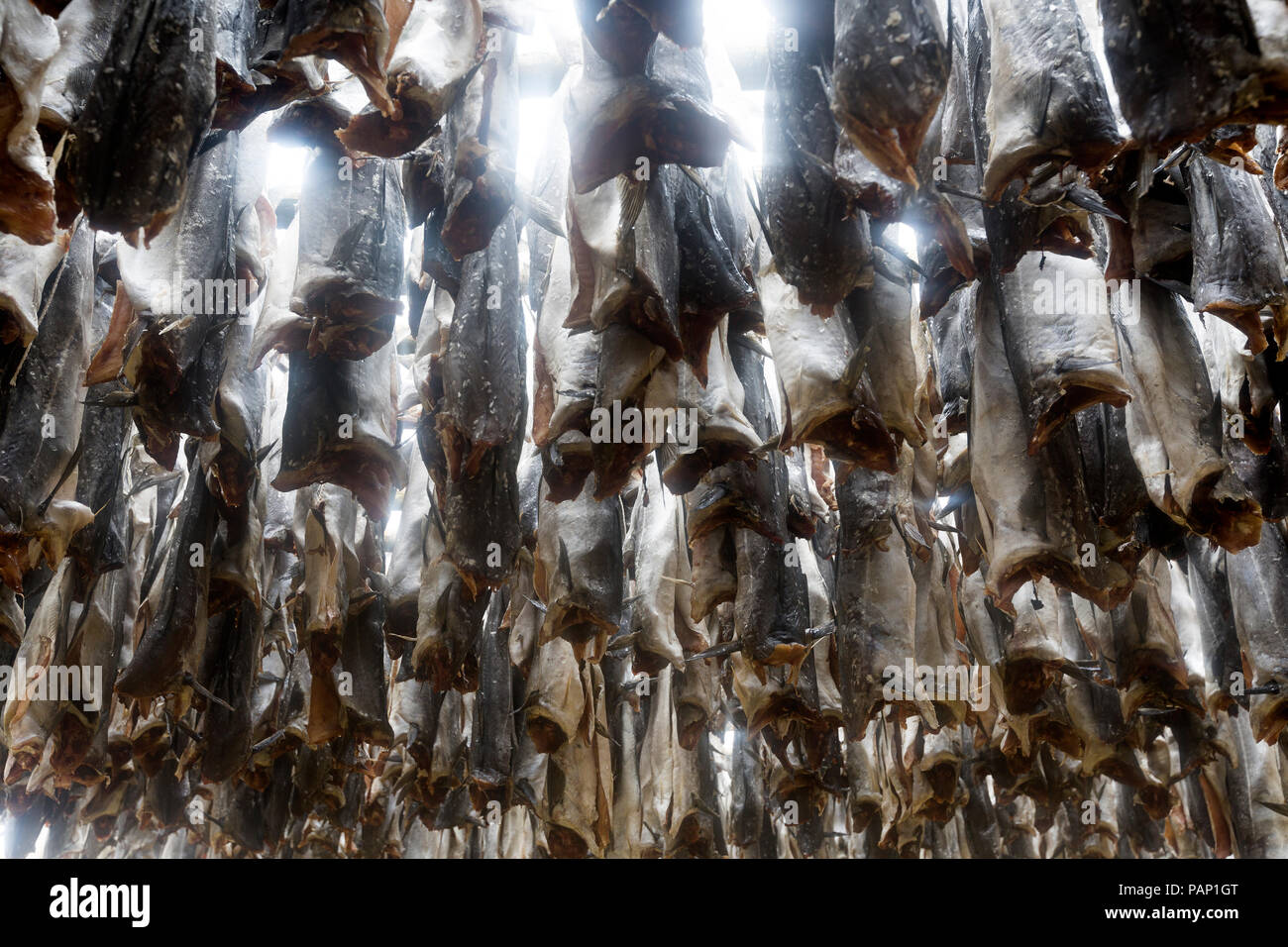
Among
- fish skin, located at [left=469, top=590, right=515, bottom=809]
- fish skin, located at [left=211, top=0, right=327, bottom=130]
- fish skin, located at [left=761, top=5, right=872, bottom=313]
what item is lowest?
fish skin, located at [left=469, top=590, right=515, bottom=809]

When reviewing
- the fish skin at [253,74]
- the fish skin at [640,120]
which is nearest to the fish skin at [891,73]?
the fish skin at [640,120]

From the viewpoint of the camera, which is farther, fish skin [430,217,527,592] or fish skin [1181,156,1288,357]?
fish skin [430,217,527,592]

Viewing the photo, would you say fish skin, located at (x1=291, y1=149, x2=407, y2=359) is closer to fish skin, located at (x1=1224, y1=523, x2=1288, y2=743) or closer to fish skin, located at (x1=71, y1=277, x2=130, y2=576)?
fish skin, located at (x1=71, y1=277, x2=130, y2=576)

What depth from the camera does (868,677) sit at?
3080 mm

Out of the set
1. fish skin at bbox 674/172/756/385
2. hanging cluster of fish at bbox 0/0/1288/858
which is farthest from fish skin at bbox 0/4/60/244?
fish skin at bbox 674/172/756/385


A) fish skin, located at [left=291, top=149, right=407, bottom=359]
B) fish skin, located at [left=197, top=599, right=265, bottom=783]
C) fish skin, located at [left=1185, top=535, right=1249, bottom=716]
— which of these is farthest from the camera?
fish skin, located at [left=1185, top=535, right=1249, bottom=716]

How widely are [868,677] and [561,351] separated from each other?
4.73 ft

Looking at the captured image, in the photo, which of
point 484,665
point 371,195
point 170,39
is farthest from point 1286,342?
point 484,665

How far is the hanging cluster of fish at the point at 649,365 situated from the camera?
179 cm

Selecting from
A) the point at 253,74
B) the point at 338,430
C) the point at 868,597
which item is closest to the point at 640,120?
the point at 253,74

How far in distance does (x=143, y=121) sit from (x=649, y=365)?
112 cm

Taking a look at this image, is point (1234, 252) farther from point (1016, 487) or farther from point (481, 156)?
point (481, 156)

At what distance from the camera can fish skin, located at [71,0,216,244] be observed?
167 cm

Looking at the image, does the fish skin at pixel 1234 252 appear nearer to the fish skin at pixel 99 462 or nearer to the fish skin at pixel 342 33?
the fish skin at pixel 342 33
